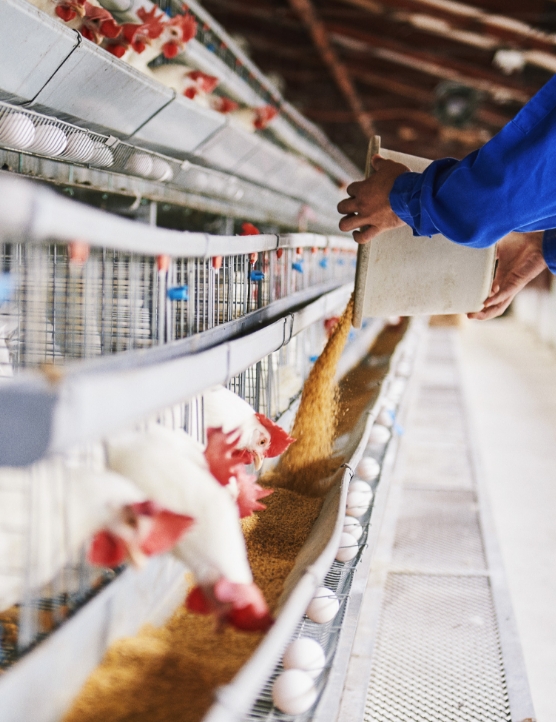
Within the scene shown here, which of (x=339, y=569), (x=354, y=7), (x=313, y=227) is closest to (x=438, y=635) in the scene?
(x=339, y=569)

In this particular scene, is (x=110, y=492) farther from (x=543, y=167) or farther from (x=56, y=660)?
(x=543, y=167)

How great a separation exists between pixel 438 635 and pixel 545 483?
8.56 ft

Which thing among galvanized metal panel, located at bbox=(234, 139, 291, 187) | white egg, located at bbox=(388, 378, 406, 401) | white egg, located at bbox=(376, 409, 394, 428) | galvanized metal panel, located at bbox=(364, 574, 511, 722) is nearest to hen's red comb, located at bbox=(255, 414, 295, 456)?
galvanized metal panel, located at bbox=(364, 574, 511, 722)

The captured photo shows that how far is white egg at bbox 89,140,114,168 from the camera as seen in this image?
1538 millimetres

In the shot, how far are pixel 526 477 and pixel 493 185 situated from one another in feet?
11.4

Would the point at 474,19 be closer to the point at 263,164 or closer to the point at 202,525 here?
the point at 263,164

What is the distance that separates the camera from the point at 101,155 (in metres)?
1.57

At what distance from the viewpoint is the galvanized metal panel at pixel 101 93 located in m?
1.30

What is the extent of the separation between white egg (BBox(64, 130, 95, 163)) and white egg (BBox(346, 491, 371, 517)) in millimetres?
1035

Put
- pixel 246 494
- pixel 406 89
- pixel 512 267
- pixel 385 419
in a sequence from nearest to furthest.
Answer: pixel 246 494 → pixel 512 267 → pixel 385 419 → pixel 406 89

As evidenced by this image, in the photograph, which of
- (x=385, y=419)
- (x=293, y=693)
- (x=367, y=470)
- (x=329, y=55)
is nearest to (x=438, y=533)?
(x=385, y=419)

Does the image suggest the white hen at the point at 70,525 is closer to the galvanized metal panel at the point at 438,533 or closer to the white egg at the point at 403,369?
the galvanized metal panel at the point at 438,533

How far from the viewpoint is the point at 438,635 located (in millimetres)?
1743

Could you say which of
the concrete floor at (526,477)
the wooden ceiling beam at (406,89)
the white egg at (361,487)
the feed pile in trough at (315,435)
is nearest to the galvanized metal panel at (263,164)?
the feed pile in trough at (315,435)
